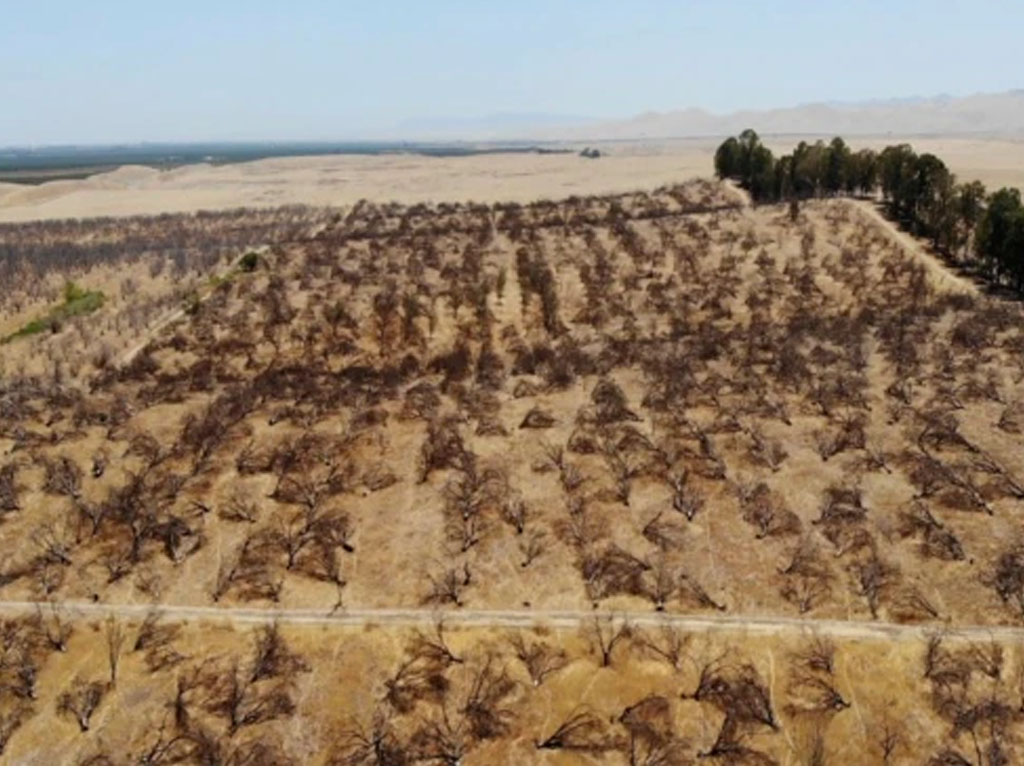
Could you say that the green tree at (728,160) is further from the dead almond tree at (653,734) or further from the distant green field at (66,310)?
the dead almond tree at (653,734)

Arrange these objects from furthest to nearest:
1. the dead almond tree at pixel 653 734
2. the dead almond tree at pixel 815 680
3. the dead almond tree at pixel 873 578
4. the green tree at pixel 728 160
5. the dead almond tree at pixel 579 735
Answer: the green tree at pixel 728 160
the dead almond tree at pixel 873 578
the dead almond tree at pixel 815 680
the dead almond tree at pixel 579 735
the dead almond tree at pixel 653 734

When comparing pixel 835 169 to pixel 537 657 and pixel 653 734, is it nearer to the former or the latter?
pixel 537 657

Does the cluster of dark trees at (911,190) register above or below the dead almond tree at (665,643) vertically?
above

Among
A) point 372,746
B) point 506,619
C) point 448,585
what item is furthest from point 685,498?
point 372,746

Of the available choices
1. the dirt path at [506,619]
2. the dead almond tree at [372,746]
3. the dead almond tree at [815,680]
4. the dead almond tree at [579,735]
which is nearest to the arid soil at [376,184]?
the dirt path at [506,619]

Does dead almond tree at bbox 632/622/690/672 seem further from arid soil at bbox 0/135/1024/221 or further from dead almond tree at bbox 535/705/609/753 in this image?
arid soil at bbox 0/135/1024/221

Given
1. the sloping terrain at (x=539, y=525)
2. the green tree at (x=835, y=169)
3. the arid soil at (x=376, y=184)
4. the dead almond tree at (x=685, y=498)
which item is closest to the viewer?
the sloping terrain at (x=539, y=525)
